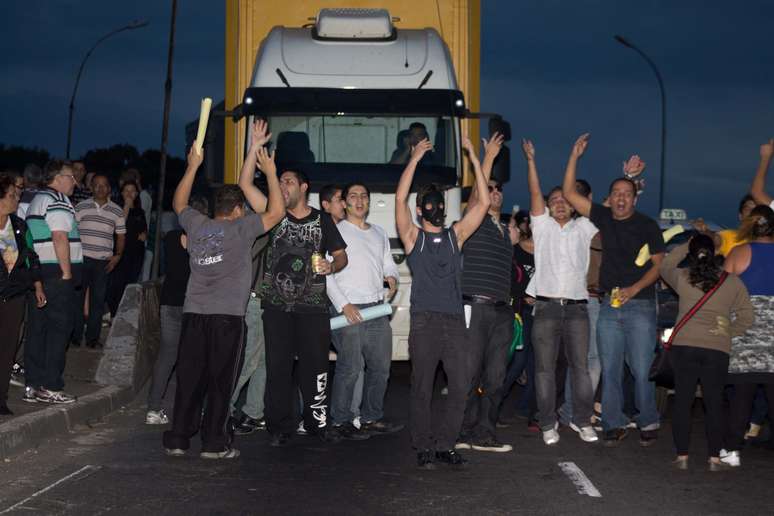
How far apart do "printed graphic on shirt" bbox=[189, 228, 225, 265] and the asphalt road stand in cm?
142

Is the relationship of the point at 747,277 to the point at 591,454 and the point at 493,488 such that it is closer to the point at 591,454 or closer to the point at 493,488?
the point at 591,454

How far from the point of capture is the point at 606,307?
34.1 feet

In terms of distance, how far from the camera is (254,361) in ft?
34.3

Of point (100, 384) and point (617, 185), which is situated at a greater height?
point (617, 185)

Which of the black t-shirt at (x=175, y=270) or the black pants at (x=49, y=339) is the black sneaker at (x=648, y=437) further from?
the black pants at (x=49, y=339)

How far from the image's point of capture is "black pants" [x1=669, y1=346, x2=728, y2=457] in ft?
29.9

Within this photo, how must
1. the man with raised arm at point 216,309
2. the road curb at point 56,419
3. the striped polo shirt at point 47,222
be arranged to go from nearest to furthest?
the man with raised arm at point 216,309, the road curb at point 56,419, the striped polo shirt at point 47,222

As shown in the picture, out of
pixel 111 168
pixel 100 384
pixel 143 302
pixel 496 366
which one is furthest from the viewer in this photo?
pixel 111 168

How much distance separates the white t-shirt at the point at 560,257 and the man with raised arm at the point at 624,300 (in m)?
0.16

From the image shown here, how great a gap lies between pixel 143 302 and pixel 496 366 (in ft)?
15.9

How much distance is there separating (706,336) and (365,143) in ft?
16.2

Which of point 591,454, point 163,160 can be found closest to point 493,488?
point 591,454

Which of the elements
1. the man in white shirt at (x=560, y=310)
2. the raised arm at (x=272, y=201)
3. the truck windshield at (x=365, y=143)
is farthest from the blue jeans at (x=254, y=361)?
the truck windshield at (x=365, y=143)

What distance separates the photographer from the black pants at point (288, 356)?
972 cm
